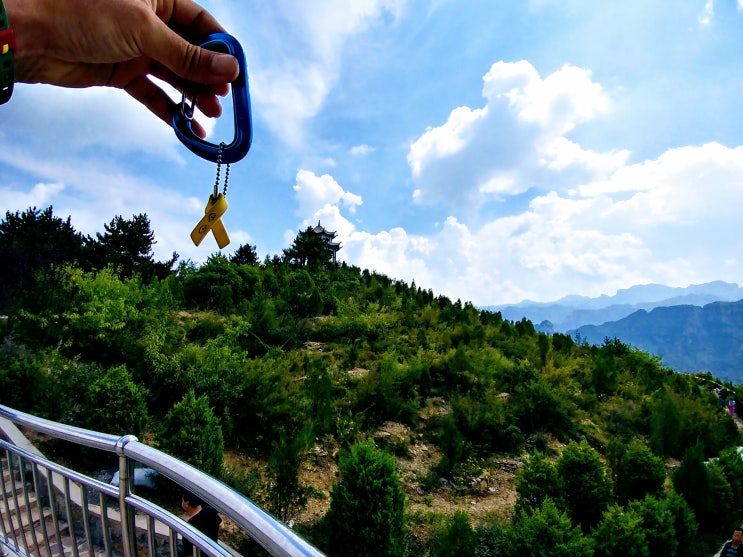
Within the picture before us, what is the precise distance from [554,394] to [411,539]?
4.89 meters

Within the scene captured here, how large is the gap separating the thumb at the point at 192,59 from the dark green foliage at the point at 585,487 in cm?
Result: 574

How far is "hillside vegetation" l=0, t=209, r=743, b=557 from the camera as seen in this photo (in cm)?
462

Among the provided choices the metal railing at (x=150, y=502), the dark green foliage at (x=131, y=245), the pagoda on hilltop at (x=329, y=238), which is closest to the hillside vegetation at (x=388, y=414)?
the metal railing at (x=150, y=502)

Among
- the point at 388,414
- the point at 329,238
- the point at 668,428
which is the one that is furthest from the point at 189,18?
the point at 329,238

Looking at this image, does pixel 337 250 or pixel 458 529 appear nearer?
pixel 458 529

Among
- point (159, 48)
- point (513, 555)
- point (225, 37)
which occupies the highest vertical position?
Result: point (225, 37)

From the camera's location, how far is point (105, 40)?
1.64m

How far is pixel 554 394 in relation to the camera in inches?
328

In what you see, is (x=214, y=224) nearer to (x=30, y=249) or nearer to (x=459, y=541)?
(x=459, y=541)

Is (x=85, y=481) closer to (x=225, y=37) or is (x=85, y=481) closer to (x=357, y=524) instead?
(x=225, y=37)

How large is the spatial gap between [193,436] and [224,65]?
437 centimetres

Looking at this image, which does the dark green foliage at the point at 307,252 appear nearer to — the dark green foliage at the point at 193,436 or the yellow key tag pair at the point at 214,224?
the dark green foliage at the point at 193,436

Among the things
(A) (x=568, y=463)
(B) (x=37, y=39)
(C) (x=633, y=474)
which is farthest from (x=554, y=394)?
(B) (x=37, y=39)

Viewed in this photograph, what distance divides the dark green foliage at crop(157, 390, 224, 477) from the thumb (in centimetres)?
425
